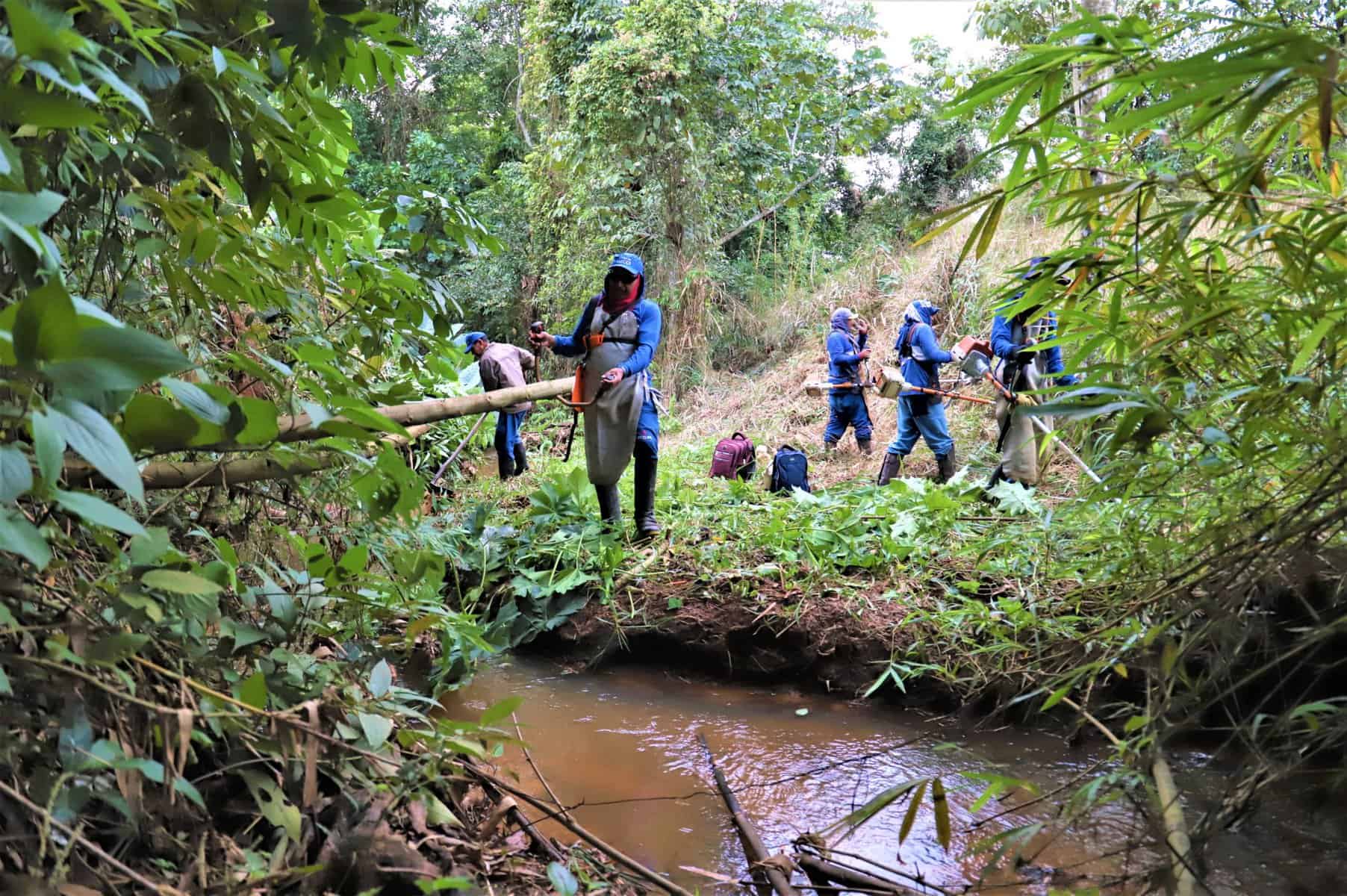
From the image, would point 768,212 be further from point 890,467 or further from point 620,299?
point 620,299

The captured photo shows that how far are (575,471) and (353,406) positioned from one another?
4.41m

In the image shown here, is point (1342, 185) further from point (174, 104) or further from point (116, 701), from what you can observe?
point (116, 701)

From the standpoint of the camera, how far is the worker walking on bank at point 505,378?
6.75 m

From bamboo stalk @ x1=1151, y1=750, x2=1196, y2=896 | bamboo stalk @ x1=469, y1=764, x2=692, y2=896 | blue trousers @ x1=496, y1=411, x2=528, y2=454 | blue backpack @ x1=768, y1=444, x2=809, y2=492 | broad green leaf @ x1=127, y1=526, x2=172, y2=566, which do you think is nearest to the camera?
broad green leaf @ x1=127, y1=526, x2=172, y2=566

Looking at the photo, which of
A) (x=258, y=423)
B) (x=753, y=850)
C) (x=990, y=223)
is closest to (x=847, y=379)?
(x=753, y=850)

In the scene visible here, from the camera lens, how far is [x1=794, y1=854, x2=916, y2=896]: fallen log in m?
1.95

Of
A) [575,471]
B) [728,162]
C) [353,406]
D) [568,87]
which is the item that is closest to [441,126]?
[568,87]

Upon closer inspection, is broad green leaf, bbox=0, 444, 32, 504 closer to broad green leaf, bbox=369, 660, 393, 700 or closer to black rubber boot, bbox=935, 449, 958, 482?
broad green leaf, bbox=369, 660, 393, 700

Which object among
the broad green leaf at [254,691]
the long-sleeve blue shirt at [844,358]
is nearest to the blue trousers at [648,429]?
the long-sleeve blue shirt at [844,358]

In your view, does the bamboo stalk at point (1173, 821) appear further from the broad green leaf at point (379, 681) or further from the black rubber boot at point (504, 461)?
the black rubber boot at point (504, 461)

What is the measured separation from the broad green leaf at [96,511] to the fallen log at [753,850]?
173 cm

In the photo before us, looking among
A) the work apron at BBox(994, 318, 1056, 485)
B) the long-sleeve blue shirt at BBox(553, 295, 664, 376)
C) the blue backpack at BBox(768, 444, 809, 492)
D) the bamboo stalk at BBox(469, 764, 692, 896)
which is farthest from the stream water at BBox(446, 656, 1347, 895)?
the work apron at BBox(994, 318, 1056, 485)

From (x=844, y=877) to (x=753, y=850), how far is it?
0.31 m

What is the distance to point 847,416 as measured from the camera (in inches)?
319
